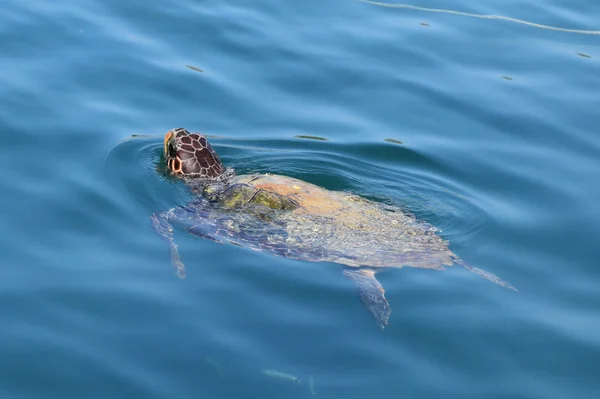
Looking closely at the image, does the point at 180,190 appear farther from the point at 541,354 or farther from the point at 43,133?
the point at 541,354

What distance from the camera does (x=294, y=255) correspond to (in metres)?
7.92

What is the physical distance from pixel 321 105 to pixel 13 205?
4.51 m

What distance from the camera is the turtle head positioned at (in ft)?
31.7

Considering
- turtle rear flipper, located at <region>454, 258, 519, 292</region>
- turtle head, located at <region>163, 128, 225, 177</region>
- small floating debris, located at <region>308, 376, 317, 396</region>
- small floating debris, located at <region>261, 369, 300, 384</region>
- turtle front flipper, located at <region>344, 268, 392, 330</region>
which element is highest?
turtle head, located at <region>163, 128, 225, 177</region>

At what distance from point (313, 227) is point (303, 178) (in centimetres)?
163

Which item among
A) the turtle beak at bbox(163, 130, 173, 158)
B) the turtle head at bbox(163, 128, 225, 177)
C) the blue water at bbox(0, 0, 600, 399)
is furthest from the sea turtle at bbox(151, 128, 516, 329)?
the turtle beak at bbox(163, 130, 173, 158)

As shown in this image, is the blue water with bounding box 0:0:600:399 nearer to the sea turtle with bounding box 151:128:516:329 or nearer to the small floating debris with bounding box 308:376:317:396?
the small floating debris with bounding box 308:376:317:396

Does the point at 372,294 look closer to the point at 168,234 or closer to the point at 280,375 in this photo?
the point at 280,375

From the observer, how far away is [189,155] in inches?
379

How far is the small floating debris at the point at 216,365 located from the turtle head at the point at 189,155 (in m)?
3.71

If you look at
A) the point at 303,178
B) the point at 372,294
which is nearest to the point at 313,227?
the point at 372,294

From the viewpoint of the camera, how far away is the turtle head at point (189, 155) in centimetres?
965

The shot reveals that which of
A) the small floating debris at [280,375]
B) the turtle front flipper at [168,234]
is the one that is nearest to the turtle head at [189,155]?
the turtle front flipper at [168,234]

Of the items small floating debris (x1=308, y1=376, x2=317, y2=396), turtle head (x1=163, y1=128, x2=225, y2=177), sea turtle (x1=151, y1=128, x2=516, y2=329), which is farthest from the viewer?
turtle head (x1=163, y1=128, x2=225, y2=177)
